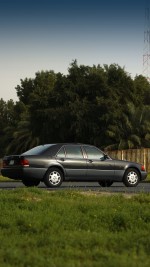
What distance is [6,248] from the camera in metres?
8.46

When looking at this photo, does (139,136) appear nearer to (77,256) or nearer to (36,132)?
(36,132)

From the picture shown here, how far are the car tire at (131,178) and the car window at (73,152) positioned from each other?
70.0 inches

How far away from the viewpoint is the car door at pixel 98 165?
19.6m

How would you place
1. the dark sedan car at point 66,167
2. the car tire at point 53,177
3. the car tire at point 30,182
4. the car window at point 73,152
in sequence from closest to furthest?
the dark sedan car at point 66,167 < the car tire at point 53,177 < the car window at point 73,152 < the car tire at point 30,182

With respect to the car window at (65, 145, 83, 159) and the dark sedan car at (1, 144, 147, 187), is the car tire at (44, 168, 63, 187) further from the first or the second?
the car window at (65, 145, 83, 159)

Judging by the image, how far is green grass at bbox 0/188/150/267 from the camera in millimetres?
7743

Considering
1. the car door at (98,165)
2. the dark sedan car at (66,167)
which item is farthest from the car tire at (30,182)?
the car door at (98,165)

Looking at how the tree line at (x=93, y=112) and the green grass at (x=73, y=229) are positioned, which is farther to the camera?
the tree line at (x=93, y=112)

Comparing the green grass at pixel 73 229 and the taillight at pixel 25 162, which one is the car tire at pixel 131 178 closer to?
the taillight at pixel 25 162

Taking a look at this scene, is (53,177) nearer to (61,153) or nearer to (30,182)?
(61,153)

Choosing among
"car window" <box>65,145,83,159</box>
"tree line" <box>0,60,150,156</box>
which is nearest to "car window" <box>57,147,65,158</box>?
"car window" <box>65,145,83,159</box>

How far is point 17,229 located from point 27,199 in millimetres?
2943

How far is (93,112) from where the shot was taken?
169 ft

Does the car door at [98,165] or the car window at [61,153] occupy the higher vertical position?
the car window at [61,153]
